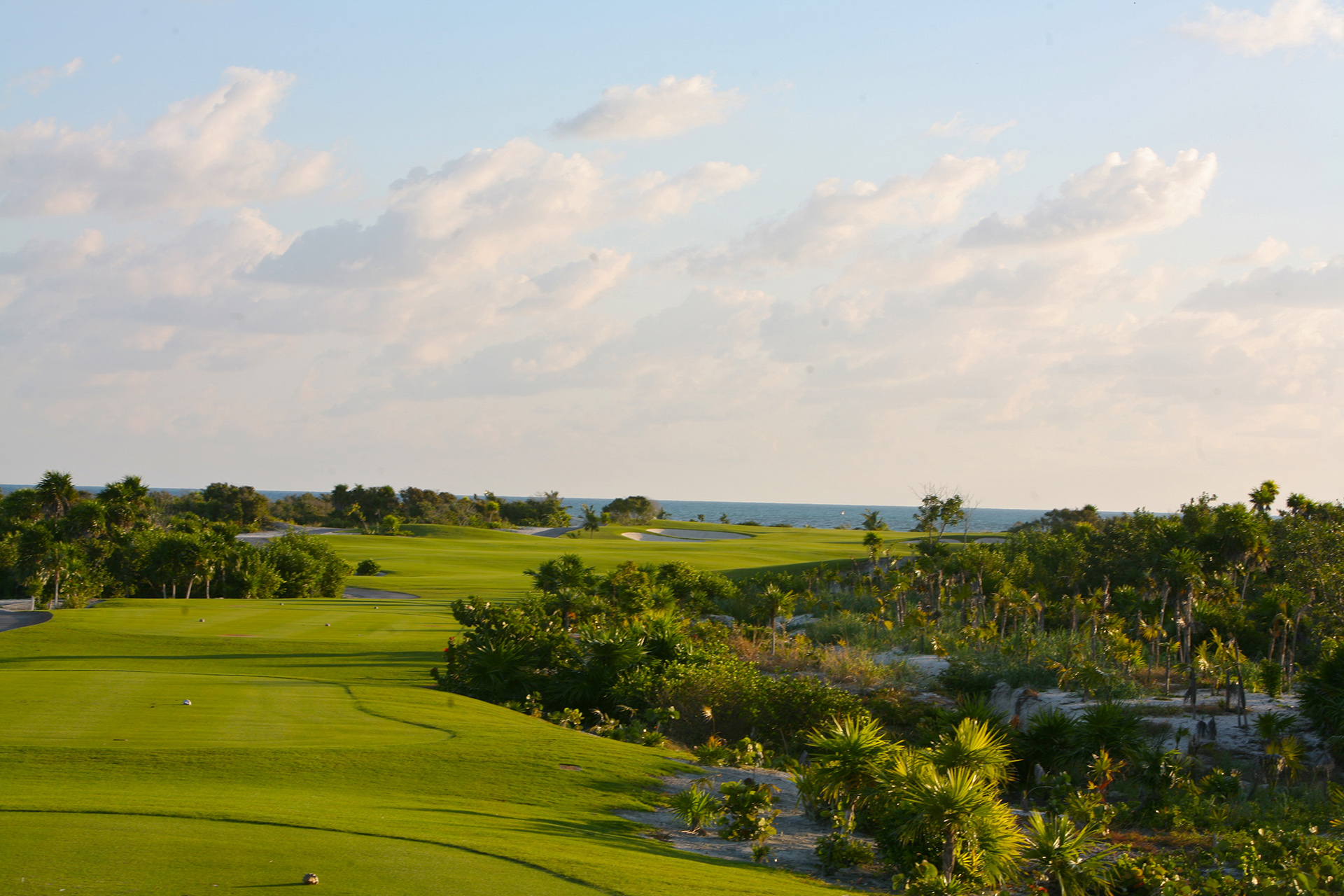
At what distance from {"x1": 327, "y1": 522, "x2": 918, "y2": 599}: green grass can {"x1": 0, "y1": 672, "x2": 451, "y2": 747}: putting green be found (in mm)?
23518

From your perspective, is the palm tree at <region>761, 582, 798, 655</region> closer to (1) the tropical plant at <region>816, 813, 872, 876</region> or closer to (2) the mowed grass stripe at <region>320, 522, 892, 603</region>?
(1) the tropical plant at <region>816, 813, 872, 876</region>

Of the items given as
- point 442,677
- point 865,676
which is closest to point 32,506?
point 442,677

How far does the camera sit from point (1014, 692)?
2052cm

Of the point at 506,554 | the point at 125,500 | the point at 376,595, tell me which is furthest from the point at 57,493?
the point at 506,554

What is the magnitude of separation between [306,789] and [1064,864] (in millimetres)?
7762

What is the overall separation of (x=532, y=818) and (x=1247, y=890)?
6.96 m

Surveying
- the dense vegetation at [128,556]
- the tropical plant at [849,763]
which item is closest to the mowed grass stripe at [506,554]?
the dense vegetation at [128,556]

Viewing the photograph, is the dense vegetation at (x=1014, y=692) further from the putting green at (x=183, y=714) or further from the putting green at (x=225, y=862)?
the putting green at (x=183, y=714)

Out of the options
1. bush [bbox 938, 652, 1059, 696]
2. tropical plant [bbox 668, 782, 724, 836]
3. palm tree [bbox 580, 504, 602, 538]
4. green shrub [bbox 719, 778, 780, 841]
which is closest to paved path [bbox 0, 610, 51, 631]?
tropical plant [bbox 668, 782, 724, 836]

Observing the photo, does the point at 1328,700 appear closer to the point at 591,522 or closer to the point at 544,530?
the point at 591,522

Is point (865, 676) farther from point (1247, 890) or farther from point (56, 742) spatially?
point (56, 742)

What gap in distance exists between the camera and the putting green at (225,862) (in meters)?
6.21

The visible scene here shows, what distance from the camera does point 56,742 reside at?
37.0 feet

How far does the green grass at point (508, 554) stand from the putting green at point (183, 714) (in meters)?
23.5
